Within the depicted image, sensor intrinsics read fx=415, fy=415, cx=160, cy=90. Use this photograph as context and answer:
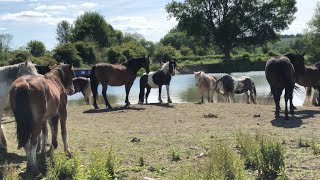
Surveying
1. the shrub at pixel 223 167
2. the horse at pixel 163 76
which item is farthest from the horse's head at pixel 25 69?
the horse at pixel 163 76

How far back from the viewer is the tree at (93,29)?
86719mm

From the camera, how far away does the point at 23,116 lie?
21.4ft

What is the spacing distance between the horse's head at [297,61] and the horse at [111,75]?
6989mm

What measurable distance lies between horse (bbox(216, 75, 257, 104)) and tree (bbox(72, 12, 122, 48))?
65.6 m

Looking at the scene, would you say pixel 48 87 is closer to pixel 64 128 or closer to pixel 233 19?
pixel 64 128

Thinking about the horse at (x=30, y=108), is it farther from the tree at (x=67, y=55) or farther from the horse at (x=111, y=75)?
the tree at (x=67, y=55)

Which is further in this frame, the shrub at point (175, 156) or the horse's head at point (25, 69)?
the horse's head at point (25, 69)

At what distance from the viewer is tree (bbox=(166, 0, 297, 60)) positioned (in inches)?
2347

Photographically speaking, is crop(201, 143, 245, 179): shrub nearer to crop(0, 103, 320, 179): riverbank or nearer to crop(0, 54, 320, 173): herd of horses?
crop(0, 103, 320, 179): riverbank

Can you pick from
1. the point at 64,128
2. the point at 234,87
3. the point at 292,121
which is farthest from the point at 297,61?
the point at 64,128

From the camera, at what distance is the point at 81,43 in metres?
68.0

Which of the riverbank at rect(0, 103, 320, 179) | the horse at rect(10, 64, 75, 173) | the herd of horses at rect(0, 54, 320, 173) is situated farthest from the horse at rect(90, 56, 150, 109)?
the horse at rect(10, 64, 75, 173)

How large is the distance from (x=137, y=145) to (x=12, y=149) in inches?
107

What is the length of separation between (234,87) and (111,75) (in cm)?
712
